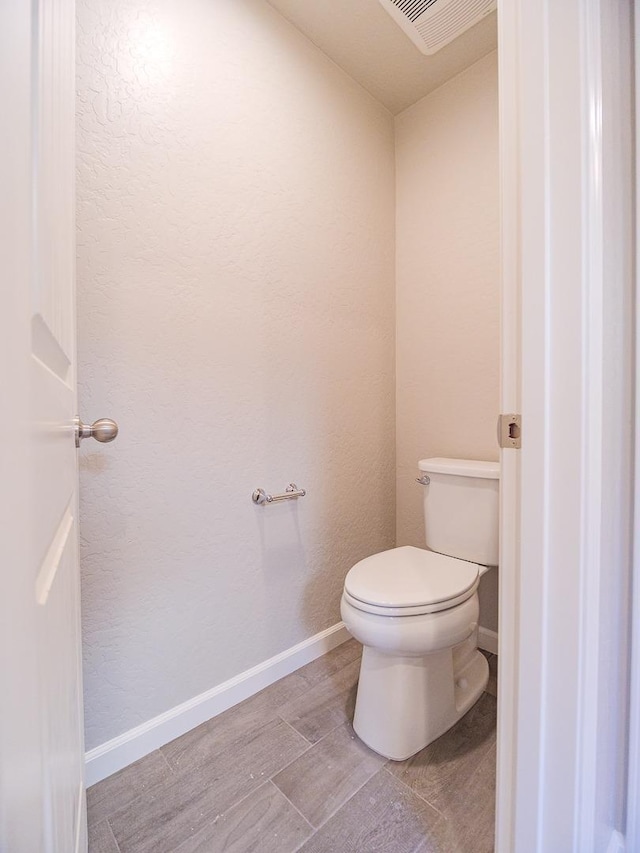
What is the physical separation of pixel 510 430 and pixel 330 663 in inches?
52.4

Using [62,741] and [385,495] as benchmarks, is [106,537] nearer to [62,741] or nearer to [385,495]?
[62,741]

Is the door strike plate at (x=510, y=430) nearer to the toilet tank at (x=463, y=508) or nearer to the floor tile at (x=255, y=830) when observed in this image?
the toilet tank at (x=463, y=508)

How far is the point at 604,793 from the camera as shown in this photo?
68 centimetres

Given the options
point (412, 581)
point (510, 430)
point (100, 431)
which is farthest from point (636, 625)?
point (100, 431)

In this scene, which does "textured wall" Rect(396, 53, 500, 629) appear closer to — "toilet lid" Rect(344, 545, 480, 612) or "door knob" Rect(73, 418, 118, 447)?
"toilet lid" Rect(344, 545, 480, 612)

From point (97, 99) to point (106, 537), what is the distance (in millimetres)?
1179

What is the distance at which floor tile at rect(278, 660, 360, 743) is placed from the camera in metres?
1.19

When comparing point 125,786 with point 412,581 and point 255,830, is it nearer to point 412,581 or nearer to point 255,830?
point 255,830

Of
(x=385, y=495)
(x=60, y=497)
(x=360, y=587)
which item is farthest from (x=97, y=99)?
(x=385, y=495)

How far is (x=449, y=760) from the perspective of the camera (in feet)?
3.51

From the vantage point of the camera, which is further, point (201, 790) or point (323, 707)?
point (323, 707)

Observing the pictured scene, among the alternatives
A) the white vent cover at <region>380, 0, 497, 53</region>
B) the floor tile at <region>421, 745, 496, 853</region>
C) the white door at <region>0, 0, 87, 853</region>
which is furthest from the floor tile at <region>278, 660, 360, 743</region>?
the white vent cover at <region>380, 0, 497, 53</region>

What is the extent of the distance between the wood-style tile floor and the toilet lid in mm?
448

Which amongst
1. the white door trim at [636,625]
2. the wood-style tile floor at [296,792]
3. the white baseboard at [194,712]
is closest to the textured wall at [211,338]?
the white baseboard at [194,712]
